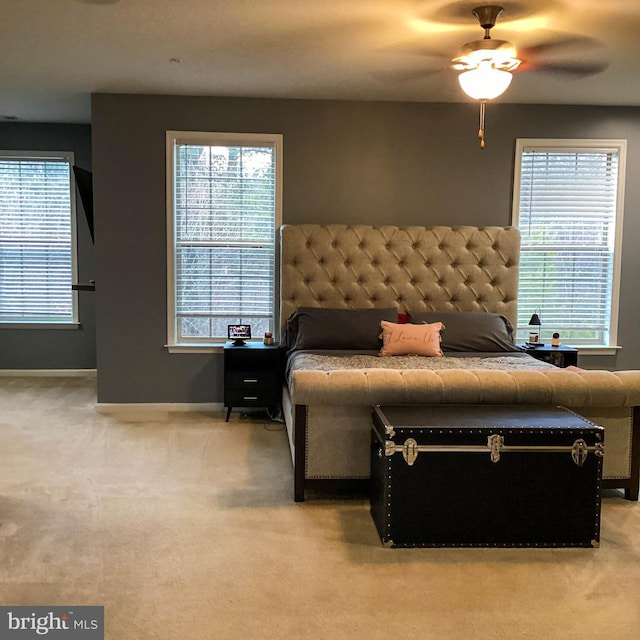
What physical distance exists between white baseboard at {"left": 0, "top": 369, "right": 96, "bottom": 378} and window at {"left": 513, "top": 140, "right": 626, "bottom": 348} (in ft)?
14.7

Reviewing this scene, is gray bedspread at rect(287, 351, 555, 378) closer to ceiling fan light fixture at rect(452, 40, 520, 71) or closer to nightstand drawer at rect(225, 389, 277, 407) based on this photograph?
nightstand drawer at rect(225, 389, 277, 407)

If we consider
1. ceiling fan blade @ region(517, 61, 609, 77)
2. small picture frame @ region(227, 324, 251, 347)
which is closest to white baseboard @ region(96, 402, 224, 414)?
small picture frame @ region(227, 324, 251, 347)

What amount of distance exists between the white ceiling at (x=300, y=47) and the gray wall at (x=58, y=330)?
1.20 m


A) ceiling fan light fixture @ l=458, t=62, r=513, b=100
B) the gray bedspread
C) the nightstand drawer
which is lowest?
the nightstand drawer

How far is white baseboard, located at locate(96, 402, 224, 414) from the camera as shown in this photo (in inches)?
213

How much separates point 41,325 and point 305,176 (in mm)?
3395

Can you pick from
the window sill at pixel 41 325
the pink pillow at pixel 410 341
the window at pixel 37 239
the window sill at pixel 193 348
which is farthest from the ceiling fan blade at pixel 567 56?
the window sill at pixel 41 325

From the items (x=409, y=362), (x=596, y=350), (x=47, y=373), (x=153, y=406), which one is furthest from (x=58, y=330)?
(x=596, y=350)

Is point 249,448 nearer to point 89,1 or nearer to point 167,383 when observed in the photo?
point 167,383

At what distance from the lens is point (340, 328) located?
491 centimetres

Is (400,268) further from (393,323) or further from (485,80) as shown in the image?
(485,80)

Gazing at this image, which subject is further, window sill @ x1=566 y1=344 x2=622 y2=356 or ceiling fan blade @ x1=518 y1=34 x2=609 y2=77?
window sill @ x1=566 y1=344 x2=622 y2=356

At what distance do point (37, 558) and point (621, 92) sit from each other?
5048 mm

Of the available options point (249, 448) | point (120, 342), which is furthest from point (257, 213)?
point (249, 448)
